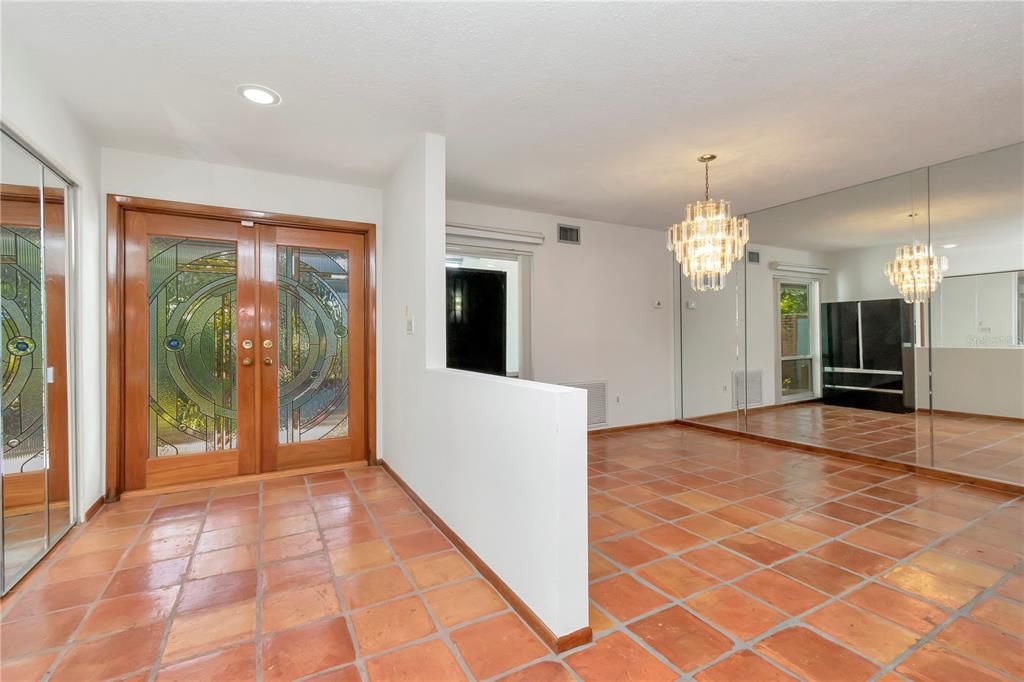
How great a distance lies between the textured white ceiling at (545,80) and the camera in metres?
1.79

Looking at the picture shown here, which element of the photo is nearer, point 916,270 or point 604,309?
point 916,270

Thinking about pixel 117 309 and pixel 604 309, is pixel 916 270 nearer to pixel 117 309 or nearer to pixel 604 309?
pixel 604 309

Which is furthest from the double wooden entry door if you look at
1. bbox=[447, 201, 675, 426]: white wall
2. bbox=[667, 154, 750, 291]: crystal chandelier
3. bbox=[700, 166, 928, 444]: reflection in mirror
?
bbox=[700, 166, 928, 444]: reflection in mirror

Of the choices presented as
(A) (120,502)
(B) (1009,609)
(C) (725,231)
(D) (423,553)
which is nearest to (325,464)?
(A) (120,502)

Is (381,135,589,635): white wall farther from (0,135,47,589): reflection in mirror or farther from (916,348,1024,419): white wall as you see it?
(916,348,1024,419): white wall

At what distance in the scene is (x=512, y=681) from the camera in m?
1.44

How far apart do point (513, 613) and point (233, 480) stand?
2684mm

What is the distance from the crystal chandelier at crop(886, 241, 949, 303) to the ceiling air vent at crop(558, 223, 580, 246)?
9.34 feet

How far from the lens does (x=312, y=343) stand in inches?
146

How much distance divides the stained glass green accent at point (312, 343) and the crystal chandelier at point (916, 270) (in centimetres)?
476

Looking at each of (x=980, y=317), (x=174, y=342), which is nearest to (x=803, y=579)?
(x=980, y=317)

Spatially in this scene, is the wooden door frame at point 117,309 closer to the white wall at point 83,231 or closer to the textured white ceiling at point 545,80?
the white wall at point 83,231

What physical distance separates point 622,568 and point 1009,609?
5.00 ft

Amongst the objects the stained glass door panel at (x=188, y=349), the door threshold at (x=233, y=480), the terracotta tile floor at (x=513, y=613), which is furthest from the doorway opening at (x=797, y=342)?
the stained glass door panel at (x=188, y=349)
